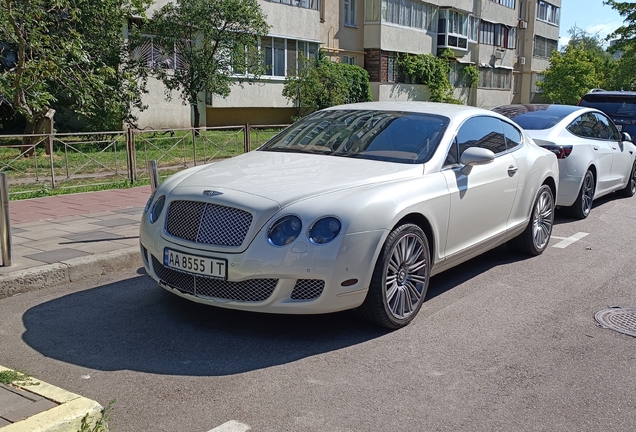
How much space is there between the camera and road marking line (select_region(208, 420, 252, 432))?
3.57 metres

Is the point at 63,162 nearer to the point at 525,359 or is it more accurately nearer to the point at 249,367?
the point at 249,367

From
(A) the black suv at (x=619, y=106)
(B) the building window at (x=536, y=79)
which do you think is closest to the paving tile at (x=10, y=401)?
(A) the black suv at (x=619, y=106)

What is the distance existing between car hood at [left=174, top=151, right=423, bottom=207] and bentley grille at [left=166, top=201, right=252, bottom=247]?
171 millimetres

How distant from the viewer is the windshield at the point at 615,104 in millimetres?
14820

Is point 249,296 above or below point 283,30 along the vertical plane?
below

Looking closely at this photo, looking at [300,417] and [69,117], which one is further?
[69,117]

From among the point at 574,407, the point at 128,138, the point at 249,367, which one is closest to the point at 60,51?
the point at 128,138

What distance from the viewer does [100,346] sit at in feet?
15.6

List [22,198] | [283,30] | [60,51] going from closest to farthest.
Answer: [22,198] < [60,51] < [283,30]

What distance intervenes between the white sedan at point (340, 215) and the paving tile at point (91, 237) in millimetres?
2133

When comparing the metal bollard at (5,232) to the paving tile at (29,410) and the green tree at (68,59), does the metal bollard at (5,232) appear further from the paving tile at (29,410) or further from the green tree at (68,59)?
the green tree at (68,59)

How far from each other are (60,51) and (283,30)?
14.2m

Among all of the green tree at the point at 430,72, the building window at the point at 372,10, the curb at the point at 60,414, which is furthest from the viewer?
the green tree at the point at 430,72

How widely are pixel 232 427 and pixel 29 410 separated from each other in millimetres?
1012
